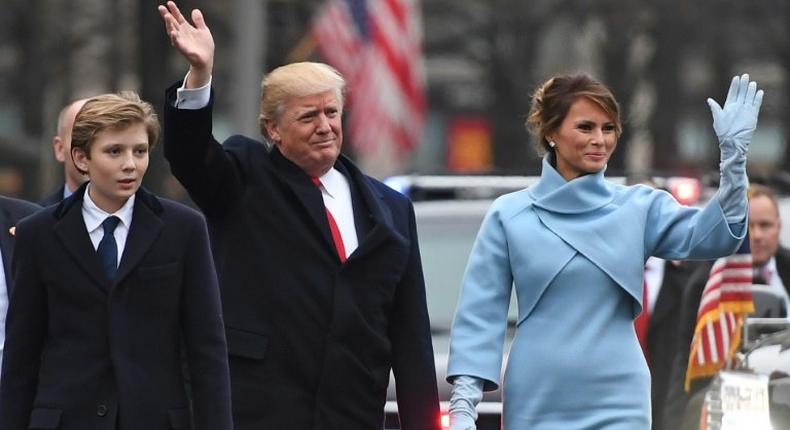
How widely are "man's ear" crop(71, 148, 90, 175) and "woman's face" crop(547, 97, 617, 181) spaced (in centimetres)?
137

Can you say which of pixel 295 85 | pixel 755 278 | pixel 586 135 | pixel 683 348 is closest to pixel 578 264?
pixel 586 135

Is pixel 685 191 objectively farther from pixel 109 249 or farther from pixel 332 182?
pixel 109 249

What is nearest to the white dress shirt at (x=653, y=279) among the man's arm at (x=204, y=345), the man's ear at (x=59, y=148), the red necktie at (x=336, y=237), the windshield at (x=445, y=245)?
the windshield at (x=445, y=245)

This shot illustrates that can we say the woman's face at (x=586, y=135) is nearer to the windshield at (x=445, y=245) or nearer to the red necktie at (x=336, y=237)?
the red necktie at (x=336, y=237)

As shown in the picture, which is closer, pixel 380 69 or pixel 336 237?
pixel 336 237

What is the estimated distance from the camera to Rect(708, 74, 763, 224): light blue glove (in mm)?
5895

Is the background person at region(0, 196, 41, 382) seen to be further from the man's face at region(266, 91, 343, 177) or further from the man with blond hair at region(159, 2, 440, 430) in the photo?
the man's face at region(266, 91, 343, 177)

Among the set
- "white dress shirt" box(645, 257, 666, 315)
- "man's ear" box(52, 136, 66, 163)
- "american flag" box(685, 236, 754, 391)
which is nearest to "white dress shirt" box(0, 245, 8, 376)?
"man's ear" box(52, 136, 66, 163)

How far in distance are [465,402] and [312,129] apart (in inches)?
39.3

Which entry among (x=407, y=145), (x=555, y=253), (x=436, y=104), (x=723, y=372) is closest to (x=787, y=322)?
(x=723, y=372)

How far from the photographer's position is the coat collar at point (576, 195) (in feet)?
20.1

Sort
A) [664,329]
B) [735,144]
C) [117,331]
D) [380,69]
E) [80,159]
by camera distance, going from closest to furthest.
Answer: [117,331] → [735,144] → [80,159] → [664,329] → [380,69]

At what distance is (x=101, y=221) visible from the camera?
19.6 feet

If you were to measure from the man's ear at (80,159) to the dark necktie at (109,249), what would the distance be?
0.17m
